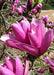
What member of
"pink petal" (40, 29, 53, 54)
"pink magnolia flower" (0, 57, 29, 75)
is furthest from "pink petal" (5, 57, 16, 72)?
"pink petal" (40, 29, 53, 54)

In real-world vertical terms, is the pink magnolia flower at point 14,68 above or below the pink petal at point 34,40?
below

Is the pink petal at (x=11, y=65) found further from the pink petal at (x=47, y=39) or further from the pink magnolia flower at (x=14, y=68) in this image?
the pink petal at (x=47, y=39)

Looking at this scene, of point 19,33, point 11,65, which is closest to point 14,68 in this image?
point 11,65

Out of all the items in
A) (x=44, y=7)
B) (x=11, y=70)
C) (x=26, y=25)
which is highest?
(x=26, y=25)

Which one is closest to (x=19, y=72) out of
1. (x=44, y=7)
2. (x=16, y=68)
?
(x=16, y=68)

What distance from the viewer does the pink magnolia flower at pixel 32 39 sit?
0.47 metres

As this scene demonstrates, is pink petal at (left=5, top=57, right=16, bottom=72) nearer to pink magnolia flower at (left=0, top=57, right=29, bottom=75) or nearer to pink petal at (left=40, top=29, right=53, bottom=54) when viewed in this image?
pink magnolia flower at (left=0, top=57, right=29, bottom=75)

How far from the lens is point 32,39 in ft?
1.53

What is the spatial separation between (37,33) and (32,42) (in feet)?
0.13

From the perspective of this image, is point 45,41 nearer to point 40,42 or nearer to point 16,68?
point 40,42

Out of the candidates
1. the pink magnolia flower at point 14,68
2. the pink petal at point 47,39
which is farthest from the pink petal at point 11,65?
the pink petal at point 47,39

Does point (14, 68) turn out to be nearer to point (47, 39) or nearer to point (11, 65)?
point (11, 65)

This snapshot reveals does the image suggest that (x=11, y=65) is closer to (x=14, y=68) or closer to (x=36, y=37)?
(x=14, y=68)

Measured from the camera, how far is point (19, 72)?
1.32ft
